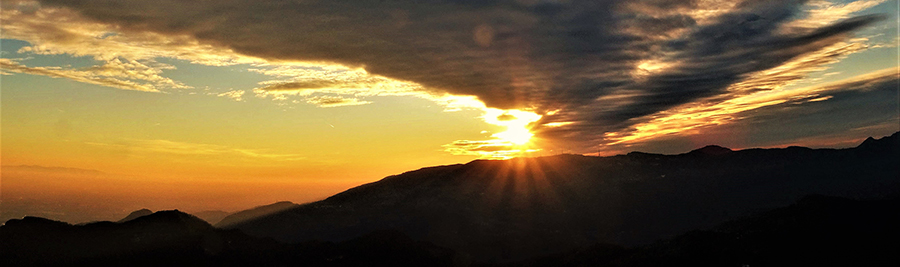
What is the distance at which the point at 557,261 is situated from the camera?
18750 cm

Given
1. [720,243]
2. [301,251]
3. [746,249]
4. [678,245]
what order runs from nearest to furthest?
[746,249] → [720,243] → [678,245] → [301,251]

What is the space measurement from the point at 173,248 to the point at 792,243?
17721 centimetres

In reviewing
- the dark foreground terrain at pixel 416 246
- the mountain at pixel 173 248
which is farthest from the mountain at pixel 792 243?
the mountain at pixel 173 248

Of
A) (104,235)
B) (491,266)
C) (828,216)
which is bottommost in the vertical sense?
(491,266)

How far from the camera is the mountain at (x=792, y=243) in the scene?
4929 inches

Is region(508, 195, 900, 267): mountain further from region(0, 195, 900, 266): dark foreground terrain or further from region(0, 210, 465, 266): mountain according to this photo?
region(0, 210, 465, 266): mountain

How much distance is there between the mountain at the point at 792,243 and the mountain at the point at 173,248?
51.0 m

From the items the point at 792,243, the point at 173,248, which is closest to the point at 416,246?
the point at 173,248

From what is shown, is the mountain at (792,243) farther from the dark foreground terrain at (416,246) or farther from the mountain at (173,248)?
the mountain at (173,248)

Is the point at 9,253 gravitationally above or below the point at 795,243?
above

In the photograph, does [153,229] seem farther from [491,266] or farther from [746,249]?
[746,249]

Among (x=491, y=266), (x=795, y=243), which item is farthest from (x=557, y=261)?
(x=795, y=243)

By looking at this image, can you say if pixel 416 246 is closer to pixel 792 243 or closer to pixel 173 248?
pixel 173 248

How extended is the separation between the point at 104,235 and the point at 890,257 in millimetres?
207975
